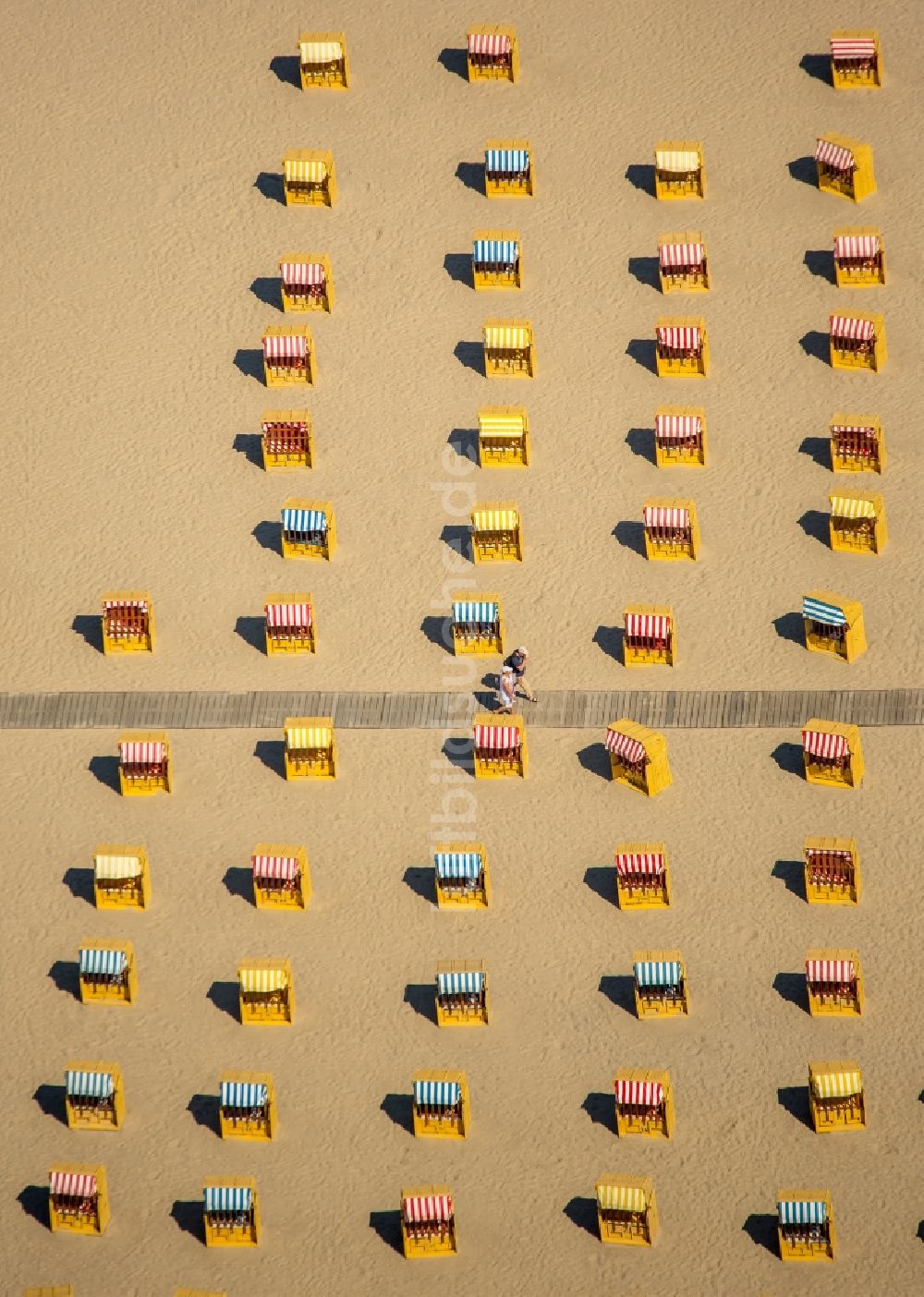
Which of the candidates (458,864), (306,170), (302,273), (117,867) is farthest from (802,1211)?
(306,170)

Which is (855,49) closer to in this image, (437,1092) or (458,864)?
(458,864)

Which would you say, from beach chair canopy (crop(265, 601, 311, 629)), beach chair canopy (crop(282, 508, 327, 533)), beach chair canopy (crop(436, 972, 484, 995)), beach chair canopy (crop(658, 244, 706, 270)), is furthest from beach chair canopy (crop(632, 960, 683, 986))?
beach chair canopy (crop(658, 244, 706, 270))

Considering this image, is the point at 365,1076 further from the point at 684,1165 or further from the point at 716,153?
the point at 716,153

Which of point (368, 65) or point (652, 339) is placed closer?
point (652, 339)

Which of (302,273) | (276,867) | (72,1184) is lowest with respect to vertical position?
(72,1184)

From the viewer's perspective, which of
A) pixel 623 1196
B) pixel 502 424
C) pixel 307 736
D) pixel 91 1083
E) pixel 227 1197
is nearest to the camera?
pixel 623 1196

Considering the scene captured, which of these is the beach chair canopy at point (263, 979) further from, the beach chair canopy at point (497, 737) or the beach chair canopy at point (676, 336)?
the beach chair canopy at point (676, 336)

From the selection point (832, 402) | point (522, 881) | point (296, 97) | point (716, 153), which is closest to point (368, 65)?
point (296, 97)
